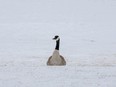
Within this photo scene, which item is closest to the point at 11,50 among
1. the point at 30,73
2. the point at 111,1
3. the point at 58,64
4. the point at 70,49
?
the point at 70,49

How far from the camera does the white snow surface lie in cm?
1424

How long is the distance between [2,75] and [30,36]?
2292cm

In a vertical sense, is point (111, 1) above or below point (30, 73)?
above

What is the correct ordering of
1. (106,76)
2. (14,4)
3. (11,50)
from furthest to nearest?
(14,4) → (11,50) → (106,76)

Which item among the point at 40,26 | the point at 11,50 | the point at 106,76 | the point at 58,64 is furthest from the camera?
the point at 40,26

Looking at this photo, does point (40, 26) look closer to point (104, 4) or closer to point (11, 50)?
point (11, 50)

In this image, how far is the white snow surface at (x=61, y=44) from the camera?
14.2 m

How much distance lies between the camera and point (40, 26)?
143 ft

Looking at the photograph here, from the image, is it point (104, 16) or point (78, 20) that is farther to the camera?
point (104, 16)

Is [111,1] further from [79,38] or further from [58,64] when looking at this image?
[58,64]

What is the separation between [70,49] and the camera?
30.5 meters

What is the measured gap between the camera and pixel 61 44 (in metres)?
33.5

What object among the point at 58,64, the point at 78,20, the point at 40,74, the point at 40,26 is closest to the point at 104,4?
the point at 78,20

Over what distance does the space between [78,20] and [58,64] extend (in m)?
30.3
